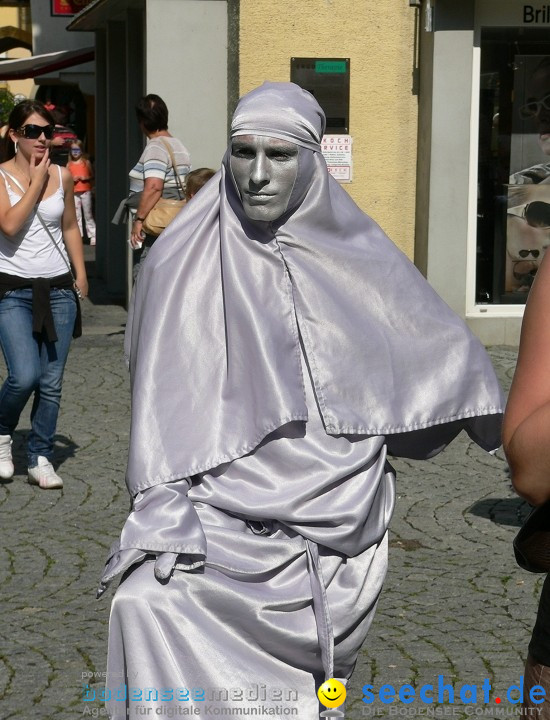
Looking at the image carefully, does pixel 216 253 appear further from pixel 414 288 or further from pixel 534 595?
pixel 534 595

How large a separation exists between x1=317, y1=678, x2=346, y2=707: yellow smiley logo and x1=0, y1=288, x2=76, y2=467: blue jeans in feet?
12.5

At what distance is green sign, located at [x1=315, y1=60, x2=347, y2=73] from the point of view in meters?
10.9

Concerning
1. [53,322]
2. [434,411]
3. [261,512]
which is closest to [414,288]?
[434,411]

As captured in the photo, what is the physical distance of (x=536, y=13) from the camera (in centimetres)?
1079

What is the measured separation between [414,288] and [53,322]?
11.8 feet

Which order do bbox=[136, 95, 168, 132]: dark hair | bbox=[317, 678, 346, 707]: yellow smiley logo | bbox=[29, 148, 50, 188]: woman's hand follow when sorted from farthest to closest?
bbox=[136, 95, 168, 132]: dark hair, bbox=[29, 148, 50, 188]: woman's hand, bbox=[317, 678, 346, 707]: yellow smiley logo

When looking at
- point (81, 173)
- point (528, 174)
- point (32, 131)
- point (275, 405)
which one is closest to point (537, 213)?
point (528, 174)

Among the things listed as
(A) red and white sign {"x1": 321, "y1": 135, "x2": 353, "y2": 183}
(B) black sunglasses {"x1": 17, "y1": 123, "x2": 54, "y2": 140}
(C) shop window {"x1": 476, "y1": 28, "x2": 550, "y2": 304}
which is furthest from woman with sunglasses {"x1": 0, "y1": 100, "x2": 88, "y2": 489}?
(C) shop window {"x1": 476, "y1": 28, "x2": 550, "y2": 304}

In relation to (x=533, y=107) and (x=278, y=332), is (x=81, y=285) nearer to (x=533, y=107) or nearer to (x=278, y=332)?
(x=278, y=332)

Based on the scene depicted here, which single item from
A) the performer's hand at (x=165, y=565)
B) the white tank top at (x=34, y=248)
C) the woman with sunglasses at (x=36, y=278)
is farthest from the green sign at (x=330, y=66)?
the performer's hand at (x=165, y=565)

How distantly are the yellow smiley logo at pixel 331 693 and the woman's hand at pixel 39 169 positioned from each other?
159 inches

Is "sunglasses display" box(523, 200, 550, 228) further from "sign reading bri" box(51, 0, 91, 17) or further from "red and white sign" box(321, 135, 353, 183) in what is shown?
"sign reading bri" box(51, 0, 91, 17)

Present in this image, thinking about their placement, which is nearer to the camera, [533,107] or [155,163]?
[155,163]

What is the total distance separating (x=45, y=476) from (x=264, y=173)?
401 cm
